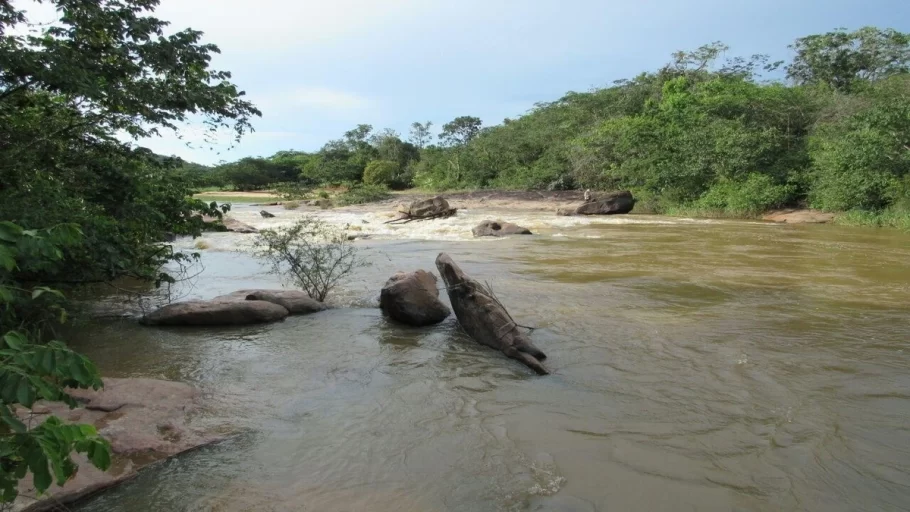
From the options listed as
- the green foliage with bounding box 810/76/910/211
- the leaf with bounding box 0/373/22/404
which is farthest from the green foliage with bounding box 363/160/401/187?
the leaf with bounding box 0/373/22/404

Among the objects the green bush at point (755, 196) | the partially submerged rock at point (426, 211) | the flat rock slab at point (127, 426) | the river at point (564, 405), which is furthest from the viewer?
Answer: the partially submerged rock at point (426, 211)

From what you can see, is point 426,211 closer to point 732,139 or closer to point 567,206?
point 567,206

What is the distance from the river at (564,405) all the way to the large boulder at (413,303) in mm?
262

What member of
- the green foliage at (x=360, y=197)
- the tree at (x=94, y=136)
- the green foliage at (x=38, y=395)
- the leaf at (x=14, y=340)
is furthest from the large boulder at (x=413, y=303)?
the green foliage at (x=360, y=197)

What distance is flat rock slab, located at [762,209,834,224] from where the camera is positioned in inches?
868

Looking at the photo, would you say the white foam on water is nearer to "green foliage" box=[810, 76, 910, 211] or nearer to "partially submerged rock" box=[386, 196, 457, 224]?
"partially submerged rock" box=[386, 196, 457, 224]

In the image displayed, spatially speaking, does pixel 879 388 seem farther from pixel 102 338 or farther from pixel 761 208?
pixel 761 208

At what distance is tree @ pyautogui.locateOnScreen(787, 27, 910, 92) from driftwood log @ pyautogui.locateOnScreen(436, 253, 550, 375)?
37.2 metres

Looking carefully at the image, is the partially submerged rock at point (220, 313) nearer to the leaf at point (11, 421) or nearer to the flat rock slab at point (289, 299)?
the flat rock slab at point (289, 299)

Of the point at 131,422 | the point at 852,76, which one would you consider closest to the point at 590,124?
the point at 852,76

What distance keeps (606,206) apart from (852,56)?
79.8ft

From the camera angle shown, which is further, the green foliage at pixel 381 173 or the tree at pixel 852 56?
the green foliage at pixel 381 173

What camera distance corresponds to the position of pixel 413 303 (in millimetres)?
7652

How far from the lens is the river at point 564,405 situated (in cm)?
354
